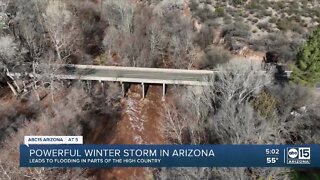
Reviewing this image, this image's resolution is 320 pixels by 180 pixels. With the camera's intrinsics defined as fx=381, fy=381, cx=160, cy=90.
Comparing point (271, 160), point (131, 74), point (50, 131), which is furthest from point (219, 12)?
point (271, 160)

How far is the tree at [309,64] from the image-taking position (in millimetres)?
39844

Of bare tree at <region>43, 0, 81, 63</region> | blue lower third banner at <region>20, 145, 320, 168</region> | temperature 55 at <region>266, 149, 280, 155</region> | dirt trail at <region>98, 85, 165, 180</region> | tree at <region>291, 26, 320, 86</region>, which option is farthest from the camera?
bare tree at <region>43, 0, 81, 63</region>

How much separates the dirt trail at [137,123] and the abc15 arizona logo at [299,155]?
1709 centimetres

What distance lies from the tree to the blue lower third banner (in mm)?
16676

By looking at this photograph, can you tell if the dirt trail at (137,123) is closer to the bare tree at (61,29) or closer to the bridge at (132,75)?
the bridge at (132,75)

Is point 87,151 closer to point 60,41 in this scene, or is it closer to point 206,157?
point 206,157

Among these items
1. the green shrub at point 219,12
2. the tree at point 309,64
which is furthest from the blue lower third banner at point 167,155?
the green shrub at point 219,12

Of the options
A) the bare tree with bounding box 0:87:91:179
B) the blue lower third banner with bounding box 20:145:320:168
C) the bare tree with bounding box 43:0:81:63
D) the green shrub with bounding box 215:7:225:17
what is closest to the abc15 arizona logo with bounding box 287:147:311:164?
the blue lower third banner with bounding box 20:145:320:168

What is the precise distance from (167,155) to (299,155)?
907cm

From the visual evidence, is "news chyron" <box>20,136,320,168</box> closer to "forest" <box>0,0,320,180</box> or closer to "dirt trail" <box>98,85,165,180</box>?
"forest" <box>0,0,320,180</box>

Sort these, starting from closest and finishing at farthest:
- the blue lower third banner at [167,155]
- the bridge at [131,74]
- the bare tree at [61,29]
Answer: the blue lower third banner at [167,155] → the bridge at [131,74] → the bare tree at [61,29]

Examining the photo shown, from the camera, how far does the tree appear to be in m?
39.8

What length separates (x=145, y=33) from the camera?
182 feet

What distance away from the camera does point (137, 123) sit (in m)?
47.7
